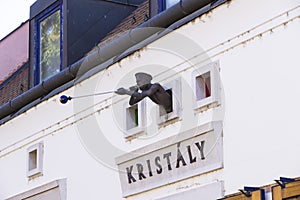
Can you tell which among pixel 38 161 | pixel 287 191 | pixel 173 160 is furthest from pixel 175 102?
pixel 38 161

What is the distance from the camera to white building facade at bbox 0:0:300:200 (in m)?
→ 12.1

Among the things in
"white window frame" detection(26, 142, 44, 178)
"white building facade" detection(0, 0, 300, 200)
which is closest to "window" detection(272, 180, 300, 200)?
"white building facade" detection(0, 0, 300, 200)

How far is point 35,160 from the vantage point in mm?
16656

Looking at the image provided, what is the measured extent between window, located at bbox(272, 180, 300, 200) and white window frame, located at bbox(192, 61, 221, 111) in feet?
5.43

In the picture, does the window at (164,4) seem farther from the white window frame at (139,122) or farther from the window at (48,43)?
the window at (48,43)

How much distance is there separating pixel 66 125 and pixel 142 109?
2.04 m

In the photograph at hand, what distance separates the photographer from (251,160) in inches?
481

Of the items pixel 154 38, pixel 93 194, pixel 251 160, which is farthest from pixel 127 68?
pixel 251 160

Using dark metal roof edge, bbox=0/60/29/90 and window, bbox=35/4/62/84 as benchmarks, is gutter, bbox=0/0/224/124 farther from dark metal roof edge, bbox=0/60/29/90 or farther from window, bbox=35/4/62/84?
dark metal roof edge, bbox=0/60/29/90

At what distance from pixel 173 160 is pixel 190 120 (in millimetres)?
568

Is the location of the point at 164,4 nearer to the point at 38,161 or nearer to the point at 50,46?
the point at 50,46

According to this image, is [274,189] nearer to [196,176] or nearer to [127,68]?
[196,176]

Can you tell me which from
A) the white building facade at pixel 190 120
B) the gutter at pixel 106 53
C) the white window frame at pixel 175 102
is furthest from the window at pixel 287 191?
the gutter at pixel 106 53

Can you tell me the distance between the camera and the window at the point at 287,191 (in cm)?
1138
